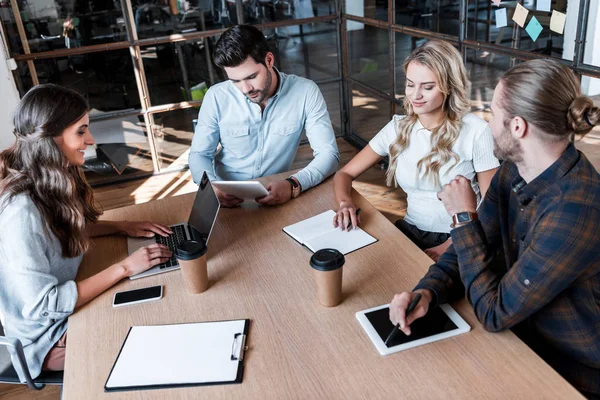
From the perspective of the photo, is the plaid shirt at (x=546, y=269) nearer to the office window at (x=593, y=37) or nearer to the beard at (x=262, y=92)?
the office window at (x=593, y=37)

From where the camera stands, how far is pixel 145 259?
4.83 ft

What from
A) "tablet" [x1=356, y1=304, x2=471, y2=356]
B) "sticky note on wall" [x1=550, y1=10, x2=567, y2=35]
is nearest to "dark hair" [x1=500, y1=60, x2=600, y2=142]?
"tablet" [x1=356, y1=304, x2=471, y2=356]

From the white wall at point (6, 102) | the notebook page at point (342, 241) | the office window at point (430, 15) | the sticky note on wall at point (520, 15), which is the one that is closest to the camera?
the notebook page at point (342, 241)

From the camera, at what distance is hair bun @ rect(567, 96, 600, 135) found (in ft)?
3.58

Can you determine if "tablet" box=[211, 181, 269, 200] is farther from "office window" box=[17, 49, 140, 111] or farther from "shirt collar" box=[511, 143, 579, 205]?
"office window" box=[17, 49, 140, 111]

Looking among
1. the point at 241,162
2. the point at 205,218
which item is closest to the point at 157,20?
the point at 241,162

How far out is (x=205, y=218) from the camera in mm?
1649

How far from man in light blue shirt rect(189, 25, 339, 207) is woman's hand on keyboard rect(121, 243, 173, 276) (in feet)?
2.34

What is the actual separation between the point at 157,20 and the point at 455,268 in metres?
3.09

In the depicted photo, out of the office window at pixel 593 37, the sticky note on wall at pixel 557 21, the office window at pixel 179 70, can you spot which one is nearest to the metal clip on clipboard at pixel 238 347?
the office window at pixel 593 37

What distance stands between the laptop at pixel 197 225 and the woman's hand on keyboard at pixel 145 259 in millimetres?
33


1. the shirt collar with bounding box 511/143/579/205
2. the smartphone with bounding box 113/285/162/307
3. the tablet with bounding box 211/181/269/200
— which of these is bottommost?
the smartphone with bounding box 113/285/162/307

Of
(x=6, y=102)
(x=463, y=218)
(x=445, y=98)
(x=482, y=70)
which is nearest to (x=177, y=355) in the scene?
(x=463, y=218)

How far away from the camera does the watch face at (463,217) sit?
4.23 feet
